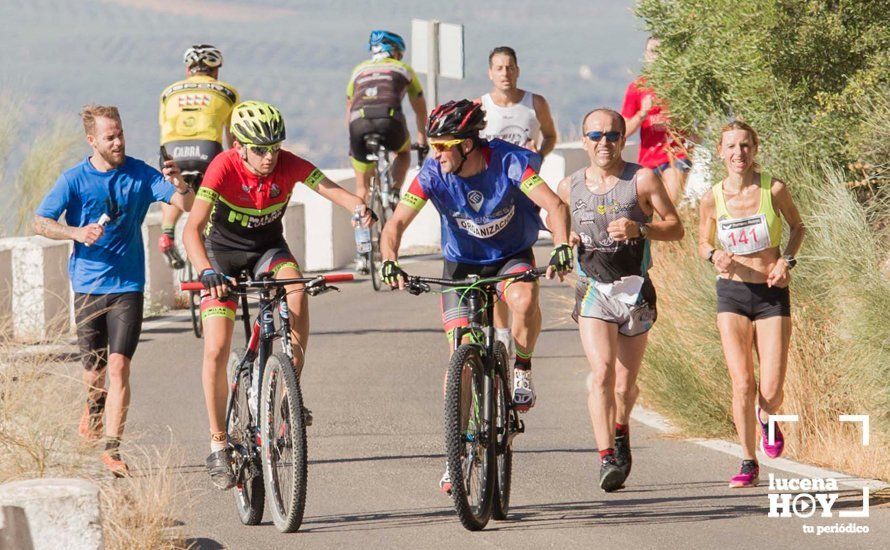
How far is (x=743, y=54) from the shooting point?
511 inches

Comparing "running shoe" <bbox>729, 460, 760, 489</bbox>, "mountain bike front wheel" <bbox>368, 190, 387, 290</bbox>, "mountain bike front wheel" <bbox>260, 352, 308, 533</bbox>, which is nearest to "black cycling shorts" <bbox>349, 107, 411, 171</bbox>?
"mountain bike front wheel" <bbox>368, 190, 387, 290</bbox>

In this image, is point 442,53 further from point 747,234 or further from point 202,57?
point 747,234

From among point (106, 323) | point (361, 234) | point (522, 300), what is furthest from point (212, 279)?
point (106, 323)

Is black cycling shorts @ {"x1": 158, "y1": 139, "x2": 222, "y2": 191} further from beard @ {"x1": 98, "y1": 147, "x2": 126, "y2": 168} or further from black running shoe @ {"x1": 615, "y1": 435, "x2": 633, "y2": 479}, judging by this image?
black running shoe @ {"x1": 615, "y1": 435, "x2": 633, "y2": 479}

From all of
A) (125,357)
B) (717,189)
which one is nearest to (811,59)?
(717,189)

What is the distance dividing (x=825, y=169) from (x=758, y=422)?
2749 mm

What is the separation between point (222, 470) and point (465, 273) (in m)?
1.64

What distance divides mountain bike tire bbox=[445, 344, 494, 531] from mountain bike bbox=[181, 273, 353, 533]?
68cm

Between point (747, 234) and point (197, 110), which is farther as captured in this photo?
point (197, 110)

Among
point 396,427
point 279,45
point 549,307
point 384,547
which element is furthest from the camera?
point 279,45

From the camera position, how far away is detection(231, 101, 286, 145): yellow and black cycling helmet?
9.13 m

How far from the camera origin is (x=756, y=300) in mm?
9711

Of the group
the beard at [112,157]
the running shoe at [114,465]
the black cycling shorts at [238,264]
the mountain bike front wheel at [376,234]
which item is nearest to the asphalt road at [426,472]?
the running shoe at [114,465]

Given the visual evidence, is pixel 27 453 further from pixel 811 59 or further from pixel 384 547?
pixel 811 59
